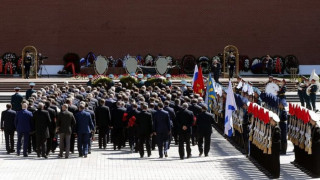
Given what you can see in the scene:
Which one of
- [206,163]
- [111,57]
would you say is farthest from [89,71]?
[206,163]

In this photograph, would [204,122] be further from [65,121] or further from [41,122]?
[41,122]

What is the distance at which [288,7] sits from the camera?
1929 inches

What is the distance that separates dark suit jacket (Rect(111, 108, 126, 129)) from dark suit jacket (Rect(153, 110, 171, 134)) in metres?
1.78

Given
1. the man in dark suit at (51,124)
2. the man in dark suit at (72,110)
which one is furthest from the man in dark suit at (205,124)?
the man in dark suit at (51,124)

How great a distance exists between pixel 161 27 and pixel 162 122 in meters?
28.4

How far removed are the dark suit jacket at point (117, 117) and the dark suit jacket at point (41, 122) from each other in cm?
222

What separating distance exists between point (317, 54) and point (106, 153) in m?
30.5

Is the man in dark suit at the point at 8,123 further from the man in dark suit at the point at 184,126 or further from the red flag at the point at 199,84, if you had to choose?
the red flag at the point at 199,84

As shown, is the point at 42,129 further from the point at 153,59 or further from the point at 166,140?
the point at 153,59

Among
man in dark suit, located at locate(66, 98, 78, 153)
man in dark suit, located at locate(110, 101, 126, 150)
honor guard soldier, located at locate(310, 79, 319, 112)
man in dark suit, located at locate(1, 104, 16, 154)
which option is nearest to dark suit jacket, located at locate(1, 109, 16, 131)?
man in dark suit, located at locate(1, 104, 16, 154)

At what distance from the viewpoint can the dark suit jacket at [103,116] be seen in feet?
72.2

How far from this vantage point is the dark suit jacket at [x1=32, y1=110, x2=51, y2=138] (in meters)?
20.5

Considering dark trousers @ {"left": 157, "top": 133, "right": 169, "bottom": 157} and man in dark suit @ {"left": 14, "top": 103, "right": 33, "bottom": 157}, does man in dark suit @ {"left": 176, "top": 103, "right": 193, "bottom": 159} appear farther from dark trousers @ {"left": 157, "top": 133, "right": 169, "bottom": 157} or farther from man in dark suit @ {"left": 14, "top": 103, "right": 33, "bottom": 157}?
man in dark suit @ {"left": 14, "top": 103, "right": 33, "bottom": 157}

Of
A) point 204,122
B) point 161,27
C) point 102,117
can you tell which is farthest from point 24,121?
point 161,27
